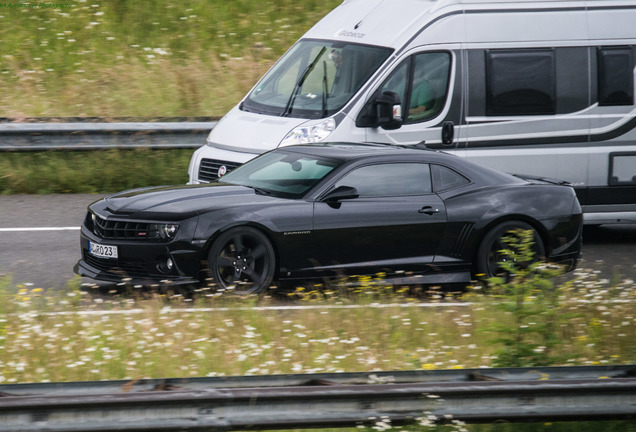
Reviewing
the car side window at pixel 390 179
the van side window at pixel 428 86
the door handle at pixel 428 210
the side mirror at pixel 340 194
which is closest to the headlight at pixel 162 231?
the side mirror at pixel 340 194

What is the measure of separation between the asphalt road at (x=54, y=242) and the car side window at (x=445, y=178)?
1.90 metres

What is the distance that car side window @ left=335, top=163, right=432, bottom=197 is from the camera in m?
9.29

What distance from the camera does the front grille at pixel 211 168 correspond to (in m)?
11.5

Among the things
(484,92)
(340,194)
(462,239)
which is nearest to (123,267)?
(340,194)

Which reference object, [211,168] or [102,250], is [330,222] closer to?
[102,250]

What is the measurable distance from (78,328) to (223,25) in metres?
13.0

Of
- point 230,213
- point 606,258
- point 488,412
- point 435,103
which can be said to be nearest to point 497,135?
point 435,103

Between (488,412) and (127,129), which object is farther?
(127,129)

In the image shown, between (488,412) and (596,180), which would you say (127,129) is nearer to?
(596,180)

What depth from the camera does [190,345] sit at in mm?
6992

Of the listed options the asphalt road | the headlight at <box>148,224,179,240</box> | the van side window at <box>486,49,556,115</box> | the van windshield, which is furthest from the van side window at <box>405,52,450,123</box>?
the headlight at <box>148,224,179,240</box>

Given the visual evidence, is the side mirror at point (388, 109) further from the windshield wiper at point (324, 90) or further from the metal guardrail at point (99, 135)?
the metal guardrail at point (99, 135)

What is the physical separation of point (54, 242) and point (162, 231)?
119 inches

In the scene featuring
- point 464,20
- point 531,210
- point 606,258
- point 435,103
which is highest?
point 464,20
